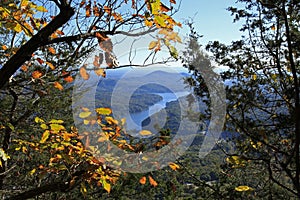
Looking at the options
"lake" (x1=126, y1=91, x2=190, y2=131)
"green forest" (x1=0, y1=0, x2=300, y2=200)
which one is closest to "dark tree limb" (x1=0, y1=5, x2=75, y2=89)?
"green forest" (x1=0, y1=0, x2=300, y2=200)

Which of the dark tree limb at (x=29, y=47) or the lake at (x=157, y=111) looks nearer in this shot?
the dark tree limb at (x=29, y=47)

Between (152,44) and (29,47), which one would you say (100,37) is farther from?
(29,47)

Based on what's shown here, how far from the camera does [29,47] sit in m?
1.83

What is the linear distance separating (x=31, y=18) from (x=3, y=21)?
26 centimetres

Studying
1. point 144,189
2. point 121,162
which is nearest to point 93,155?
point 121,162

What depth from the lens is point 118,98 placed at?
2955 mm

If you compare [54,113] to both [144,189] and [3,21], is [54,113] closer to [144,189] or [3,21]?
[144,189]

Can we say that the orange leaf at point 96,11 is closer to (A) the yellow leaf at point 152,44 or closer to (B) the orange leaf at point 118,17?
(B) the orange leaf at point 118,17

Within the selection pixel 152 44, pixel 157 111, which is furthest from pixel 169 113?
pixel 152 44

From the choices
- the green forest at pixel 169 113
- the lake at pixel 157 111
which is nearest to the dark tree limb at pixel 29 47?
the green forest at pixel 169 113

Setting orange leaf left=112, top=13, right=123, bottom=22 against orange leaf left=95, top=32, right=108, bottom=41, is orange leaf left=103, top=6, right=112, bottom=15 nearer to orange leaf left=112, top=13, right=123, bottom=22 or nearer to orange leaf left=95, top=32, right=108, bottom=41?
orange leaf left=112, top=13, right=123, bottom=22

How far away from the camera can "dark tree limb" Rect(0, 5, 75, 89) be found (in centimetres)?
180

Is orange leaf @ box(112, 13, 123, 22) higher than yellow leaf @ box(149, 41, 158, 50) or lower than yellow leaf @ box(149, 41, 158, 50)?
higher

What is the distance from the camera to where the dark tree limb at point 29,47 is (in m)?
1.80
